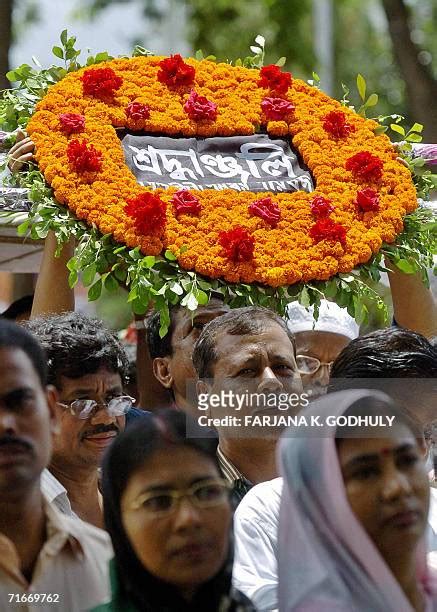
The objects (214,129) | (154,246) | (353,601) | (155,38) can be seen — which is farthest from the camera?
(155,38)

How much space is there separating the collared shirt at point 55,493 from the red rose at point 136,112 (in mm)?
1384

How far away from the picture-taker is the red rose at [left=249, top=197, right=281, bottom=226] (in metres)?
3.25

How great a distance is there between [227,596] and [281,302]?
108 centimetres

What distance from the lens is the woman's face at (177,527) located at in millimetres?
2189

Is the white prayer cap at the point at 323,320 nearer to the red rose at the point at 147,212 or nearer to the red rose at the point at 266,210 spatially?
the red rose at the point at 266,210

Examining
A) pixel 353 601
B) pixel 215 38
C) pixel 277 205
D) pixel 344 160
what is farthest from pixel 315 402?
pixel 215 38

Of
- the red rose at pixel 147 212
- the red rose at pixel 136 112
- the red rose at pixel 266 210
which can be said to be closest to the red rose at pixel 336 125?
the red rose at pixel 266 210

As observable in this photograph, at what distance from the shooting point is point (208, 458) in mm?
2295

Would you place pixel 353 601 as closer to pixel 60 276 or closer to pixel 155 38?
pixel 60 276

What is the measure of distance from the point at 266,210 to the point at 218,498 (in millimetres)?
1180

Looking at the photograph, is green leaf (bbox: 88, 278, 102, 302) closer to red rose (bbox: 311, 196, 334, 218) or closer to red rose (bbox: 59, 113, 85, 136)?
red rose (bbox: 59, 113, 85, 136)

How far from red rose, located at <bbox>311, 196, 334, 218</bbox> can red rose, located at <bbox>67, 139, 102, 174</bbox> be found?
607mm

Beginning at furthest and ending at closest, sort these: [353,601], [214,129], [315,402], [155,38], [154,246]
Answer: [155,38] → [214,129] → [154,246] → [315,402] → [353,601]

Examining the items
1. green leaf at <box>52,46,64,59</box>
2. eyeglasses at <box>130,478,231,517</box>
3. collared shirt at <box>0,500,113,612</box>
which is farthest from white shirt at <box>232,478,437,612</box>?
green leaf at <box>52,46,64,59</box>
